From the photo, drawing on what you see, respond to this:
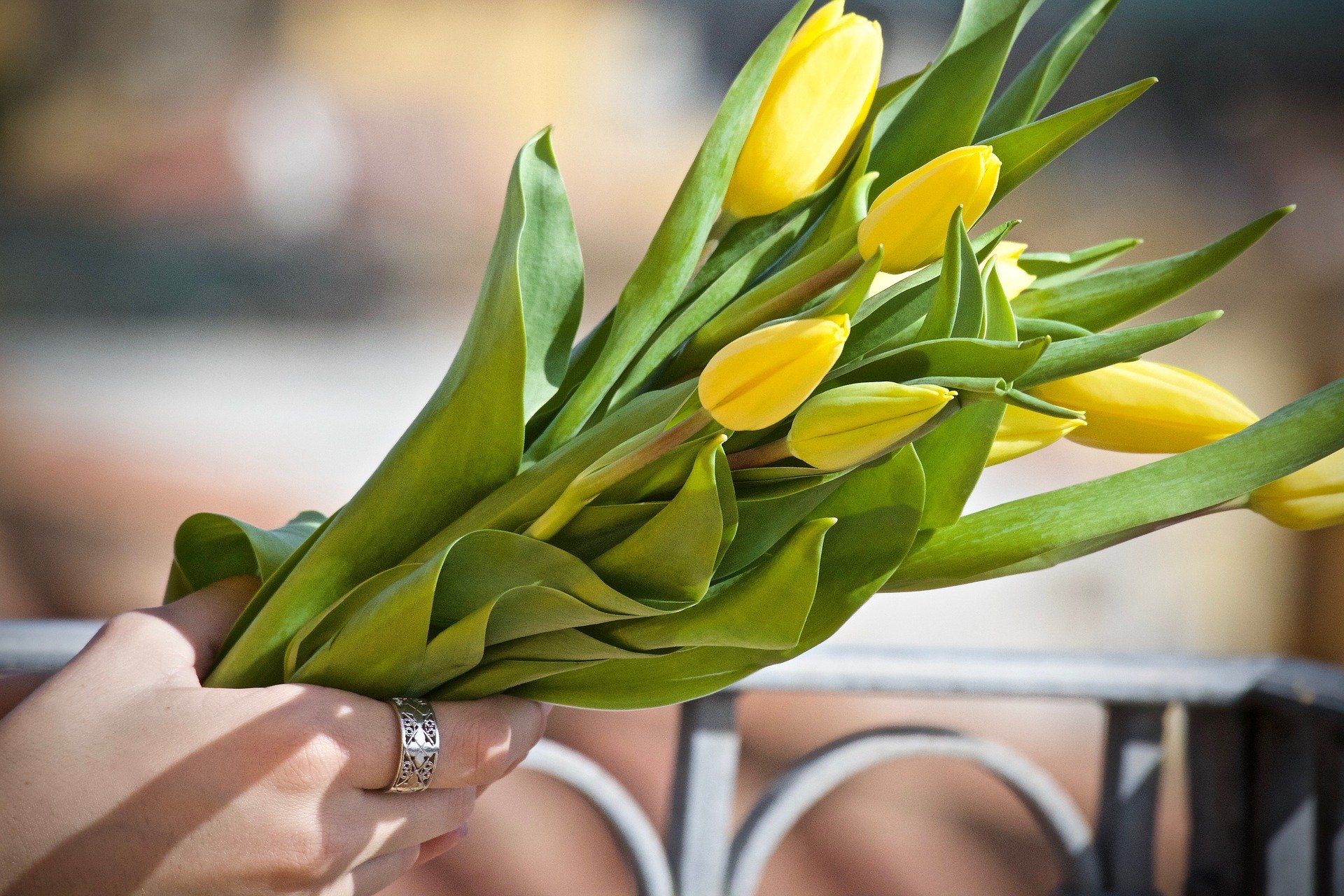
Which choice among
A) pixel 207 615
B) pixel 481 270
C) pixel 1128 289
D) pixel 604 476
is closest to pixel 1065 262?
pixel 1128 289

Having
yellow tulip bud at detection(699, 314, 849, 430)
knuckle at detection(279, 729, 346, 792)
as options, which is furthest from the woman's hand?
yellow tulip bud at detection(699, 314, 849, 430)

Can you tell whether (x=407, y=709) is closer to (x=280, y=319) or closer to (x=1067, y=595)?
(x=280, y=319)

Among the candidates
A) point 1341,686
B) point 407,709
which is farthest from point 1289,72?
point 407,709

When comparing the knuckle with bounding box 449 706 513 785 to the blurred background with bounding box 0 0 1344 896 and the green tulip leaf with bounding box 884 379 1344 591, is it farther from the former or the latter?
the blurred background with bounding box 0 0 1344 896

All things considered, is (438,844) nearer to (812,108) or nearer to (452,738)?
(452,738)

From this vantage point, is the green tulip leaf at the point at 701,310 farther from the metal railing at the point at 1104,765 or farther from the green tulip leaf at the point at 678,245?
the metal railing at the point at 1104,765

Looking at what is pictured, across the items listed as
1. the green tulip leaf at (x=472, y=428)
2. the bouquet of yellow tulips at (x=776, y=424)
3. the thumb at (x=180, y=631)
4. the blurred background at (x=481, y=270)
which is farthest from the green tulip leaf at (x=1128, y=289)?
the blurred background at (x=481, y=270)
